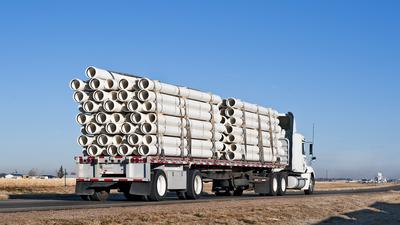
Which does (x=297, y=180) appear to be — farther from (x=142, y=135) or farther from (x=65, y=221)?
(x=65, y=221)

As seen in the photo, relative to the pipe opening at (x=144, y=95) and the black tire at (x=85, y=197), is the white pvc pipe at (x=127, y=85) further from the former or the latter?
the black tire at (x=85, y=197)

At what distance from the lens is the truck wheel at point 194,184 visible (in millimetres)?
31250

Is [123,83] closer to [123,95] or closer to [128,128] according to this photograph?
[123,95]

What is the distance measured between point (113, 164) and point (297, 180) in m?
16.7

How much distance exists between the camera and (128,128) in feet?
94.0

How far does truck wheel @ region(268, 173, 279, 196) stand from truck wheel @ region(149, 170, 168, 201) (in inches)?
430

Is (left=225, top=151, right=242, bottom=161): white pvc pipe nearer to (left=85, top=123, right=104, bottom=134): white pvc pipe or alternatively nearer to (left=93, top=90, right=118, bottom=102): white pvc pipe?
(left=85, top=123, right=104, bottom=134): white pvc pipe

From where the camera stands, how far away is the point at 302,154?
4309 cm

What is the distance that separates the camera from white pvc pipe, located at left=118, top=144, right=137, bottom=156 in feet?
93.1

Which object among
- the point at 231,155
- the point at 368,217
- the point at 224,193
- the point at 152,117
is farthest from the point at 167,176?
the point at 224,193

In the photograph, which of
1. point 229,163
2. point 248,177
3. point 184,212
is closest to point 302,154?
point 248,177

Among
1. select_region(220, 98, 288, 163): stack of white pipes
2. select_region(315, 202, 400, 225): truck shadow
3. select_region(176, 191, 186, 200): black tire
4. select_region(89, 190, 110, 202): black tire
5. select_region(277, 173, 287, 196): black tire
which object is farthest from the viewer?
select_region(277, 173, 287, 196): black tire

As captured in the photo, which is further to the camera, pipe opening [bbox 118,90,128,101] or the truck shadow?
pipe opening [bbox 118,90,128,101]

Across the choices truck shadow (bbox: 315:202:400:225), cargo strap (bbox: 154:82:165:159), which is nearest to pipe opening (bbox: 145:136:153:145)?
cargo strap (bbox: 154:82:165:159)
